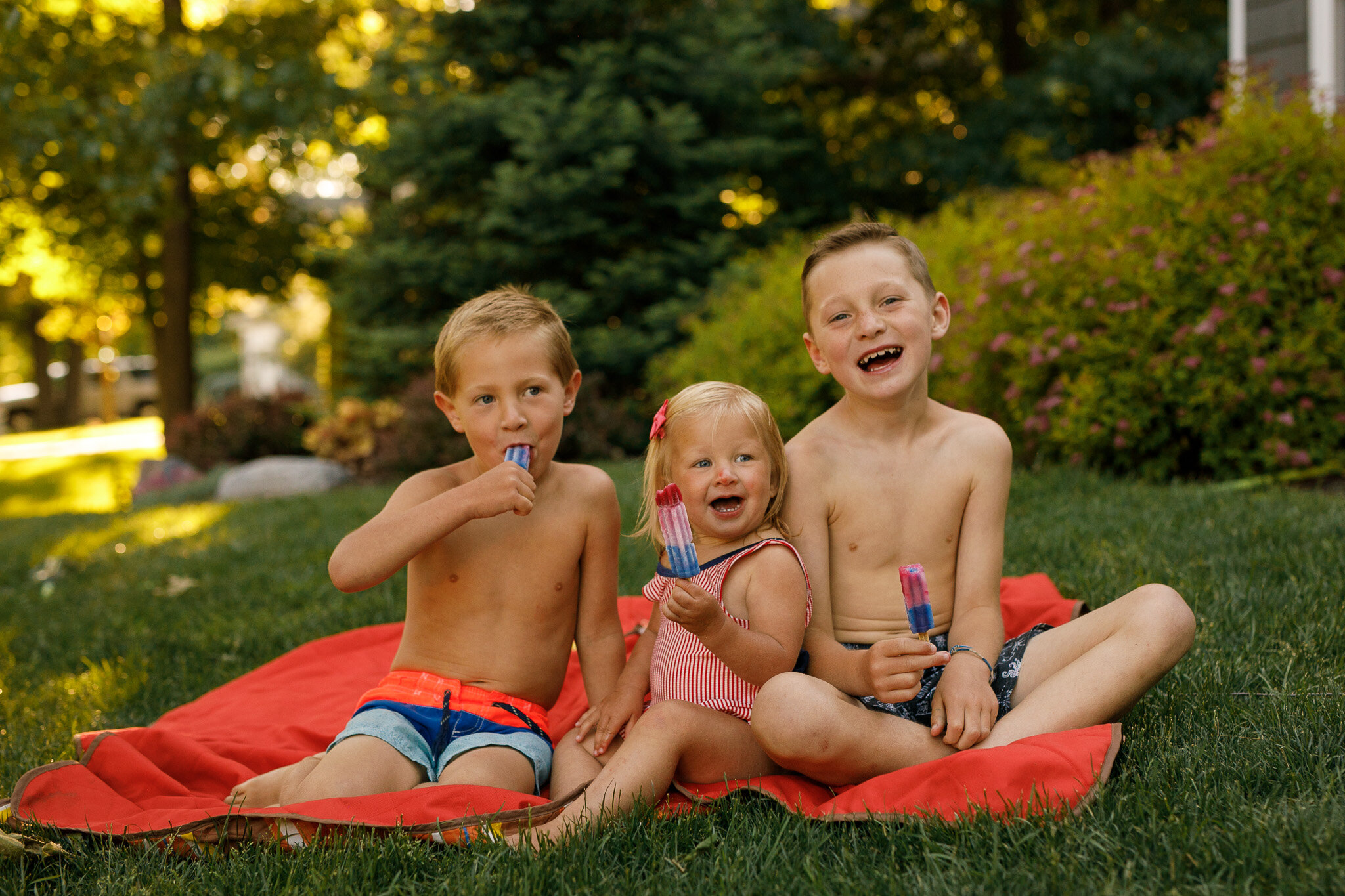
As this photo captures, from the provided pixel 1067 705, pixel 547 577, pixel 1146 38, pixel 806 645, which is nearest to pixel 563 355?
pixel 547 577

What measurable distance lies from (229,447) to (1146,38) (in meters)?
12.3

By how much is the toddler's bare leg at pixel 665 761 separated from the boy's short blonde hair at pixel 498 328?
3.16ft

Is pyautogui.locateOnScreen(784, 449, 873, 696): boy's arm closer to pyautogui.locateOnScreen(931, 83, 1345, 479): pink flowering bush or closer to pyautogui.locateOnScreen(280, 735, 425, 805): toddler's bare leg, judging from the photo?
pyautogui.locateOnScreen(280, 735, 425, 805): toddler's bare leg

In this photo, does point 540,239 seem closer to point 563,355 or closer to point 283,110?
point 283,110

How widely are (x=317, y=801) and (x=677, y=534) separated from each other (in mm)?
975

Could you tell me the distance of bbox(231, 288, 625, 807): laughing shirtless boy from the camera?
7.82 ft

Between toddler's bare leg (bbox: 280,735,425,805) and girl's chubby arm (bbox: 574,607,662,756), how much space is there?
17.2 inches

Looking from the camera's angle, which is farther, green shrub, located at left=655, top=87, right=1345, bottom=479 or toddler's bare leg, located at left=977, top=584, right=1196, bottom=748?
green shrub, located at left=655, top=87, right=1345, bottom=479

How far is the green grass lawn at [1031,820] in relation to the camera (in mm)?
1734

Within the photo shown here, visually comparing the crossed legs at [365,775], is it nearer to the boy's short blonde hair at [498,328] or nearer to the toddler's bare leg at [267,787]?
the toddler's bare leg at [267,787]

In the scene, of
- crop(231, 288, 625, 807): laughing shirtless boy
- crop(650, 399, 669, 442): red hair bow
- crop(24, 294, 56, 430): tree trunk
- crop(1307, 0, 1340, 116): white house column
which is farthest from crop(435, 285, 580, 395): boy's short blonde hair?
crop(24, 294, 56, 430): tree trunk

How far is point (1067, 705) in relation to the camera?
221cm

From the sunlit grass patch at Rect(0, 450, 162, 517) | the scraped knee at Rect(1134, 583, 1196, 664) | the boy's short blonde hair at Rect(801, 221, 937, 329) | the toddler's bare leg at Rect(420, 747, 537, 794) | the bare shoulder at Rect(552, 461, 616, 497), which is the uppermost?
the boy's short blonde hair at Rect(801, 221, 937, 329)

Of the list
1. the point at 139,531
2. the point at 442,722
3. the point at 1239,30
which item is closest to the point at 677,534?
the point at 442,722
